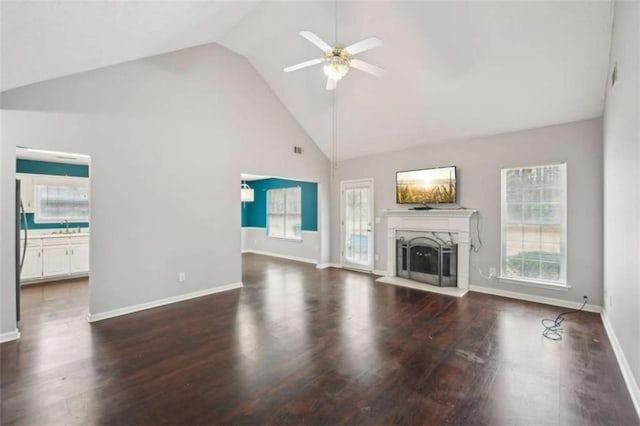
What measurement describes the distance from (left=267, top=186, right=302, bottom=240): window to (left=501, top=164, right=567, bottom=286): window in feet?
16.8

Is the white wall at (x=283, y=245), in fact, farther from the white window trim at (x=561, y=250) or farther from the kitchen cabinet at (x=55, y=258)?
the kitchen cabinet at (x=55, y=258)

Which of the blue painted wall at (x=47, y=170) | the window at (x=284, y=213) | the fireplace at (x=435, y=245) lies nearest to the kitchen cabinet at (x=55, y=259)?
the blue painted wall at (x=47, y=170)

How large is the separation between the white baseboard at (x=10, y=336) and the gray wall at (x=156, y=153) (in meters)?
0.09

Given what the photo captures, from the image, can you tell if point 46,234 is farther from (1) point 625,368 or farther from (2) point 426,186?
(1) point 625,368

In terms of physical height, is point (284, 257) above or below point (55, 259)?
below

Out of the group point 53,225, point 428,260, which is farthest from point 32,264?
point 428,260

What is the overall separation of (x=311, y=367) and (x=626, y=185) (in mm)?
3108

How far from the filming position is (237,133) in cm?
515

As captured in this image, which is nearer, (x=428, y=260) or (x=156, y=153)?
(x=156, y=153)

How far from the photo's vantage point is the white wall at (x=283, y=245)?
307 inches

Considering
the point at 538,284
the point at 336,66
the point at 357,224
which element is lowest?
the point at 538,284

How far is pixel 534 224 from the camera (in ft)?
14.6

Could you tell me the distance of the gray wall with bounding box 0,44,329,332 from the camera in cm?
331

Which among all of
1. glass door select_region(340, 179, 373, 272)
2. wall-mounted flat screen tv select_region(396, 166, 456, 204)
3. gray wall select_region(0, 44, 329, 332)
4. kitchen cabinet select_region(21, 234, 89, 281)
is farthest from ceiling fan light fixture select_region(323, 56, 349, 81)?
kitchen cabinet select_region(21, 234, 89, 281)
